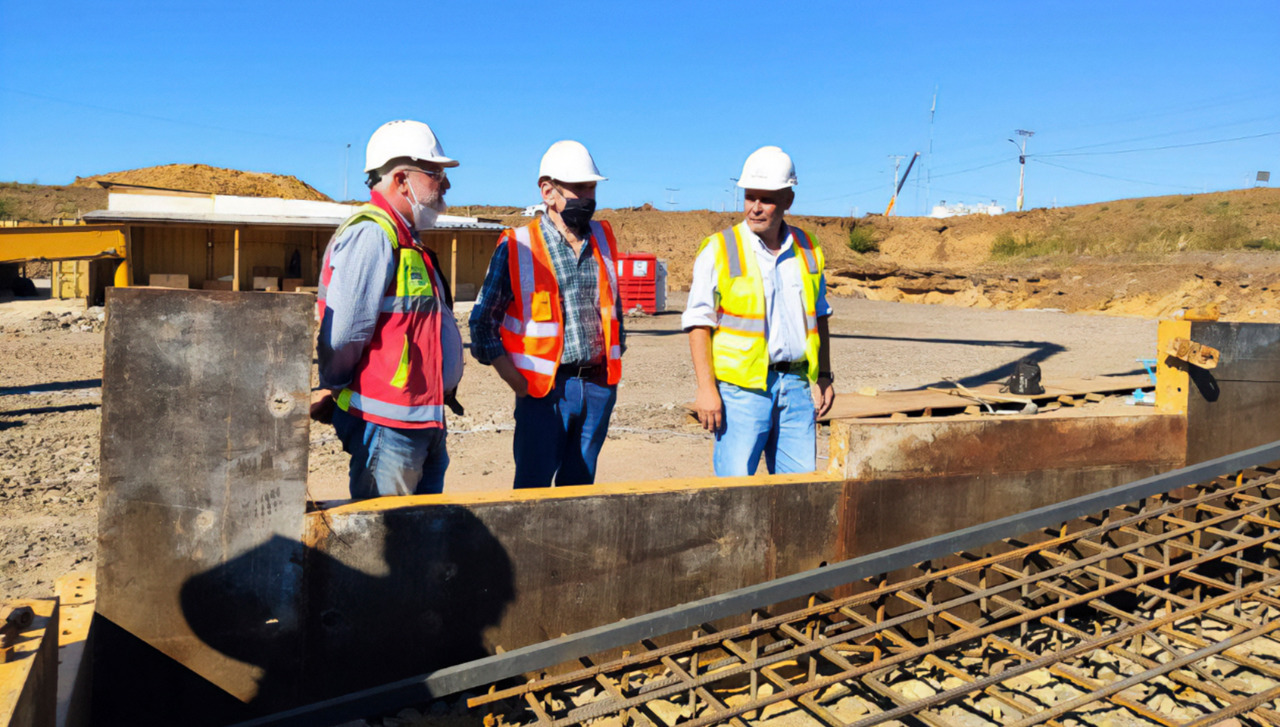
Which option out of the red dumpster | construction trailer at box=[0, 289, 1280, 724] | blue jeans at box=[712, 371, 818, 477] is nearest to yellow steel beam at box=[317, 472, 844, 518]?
construction trailer at box=[0, 289, 1280, 724]

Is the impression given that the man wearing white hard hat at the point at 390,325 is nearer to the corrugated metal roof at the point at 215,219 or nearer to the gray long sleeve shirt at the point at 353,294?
the gray long sleeve shirt at the point at 353,294

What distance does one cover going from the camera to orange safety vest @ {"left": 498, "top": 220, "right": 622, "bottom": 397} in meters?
3.60

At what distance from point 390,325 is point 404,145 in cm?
63

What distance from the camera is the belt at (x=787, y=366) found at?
3.94 meters

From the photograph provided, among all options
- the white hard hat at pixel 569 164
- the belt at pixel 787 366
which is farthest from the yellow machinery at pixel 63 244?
the belt at pixel 787 366

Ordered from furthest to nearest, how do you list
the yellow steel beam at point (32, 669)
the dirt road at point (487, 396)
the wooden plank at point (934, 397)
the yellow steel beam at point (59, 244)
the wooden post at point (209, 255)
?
the wooden post at point (209, 255) → the yellow steel beam at point (59, 244) → the wooden plank at point (934, 397) → the dirt road at point (487, 396) → the yellow steel beam at point (32, 669)

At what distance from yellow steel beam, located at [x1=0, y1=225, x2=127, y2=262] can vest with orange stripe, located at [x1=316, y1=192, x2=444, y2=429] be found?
836 centimetres

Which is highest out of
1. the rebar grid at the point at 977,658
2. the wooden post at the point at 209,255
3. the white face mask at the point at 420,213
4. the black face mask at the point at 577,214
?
the wooden post at the point at 209,255

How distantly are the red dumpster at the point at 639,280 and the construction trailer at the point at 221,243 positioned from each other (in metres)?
4.16

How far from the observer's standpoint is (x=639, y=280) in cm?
2111

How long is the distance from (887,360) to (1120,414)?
948 centimetres

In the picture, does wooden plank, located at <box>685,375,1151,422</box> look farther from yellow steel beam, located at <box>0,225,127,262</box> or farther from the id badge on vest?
yellow steel beam, located at <box>0,225,127,262</box>

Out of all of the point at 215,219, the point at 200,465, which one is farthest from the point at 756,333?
the point at 215,219

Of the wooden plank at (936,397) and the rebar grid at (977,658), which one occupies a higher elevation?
the wooden plank at (936,397)
